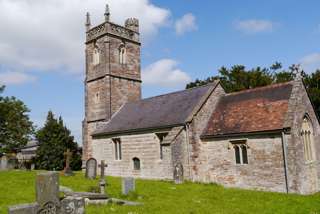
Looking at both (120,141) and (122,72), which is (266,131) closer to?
(120,141)

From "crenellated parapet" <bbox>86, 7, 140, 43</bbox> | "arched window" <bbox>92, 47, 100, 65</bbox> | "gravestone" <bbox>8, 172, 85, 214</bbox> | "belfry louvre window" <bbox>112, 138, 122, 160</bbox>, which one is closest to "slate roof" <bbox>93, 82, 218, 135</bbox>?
"belfry louvre window" <bbox>112, 138, 122, 160</bbox>

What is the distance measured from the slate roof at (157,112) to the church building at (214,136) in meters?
0.09

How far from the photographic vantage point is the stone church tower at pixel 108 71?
29.1 metres

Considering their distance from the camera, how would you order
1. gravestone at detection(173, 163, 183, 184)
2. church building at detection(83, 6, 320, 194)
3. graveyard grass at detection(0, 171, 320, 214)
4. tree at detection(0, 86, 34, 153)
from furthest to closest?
tree at detection(0, 86, 34, 153)
gravestone at detection(173, 163, 183, 184)
church building at detection(83, 6, 320, 194)
graveyard grass at detection(0, 171, 320, 214)

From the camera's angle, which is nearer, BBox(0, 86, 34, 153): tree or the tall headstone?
the tall headstone

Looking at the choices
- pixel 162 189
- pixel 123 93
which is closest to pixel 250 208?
pixel 162 189

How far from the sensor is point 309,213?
10.8 meters

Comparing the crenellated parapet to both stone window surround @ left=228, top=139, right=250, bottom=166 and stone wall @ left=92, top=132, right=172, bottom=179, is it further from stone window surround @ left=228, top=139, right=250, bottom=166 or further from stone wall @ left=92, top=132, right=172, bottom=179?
stone window surround @ left=228, top=139, right=250, bottom=166

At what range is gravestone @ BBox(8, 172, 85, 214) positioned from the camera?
6.82 meters

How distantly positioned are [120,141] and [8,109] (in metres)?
22.7

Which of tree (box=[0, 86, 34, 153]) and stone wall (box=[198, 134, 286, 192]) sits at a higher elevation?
tree (box=[0, 86, 34, 153])

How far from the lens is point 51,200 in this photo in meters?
6.94

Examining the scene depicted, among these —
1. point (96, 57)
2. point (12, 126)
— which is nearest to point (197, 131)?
point (96, 57)

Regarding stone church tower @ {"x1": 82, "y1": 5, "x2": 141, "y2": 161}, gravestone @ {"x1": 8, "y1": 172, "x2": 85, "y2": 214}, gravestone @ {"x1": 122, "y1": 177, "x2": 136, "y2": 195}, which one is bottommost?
gravestone @ {"x1": 122, "y1": 177, "x2": 136, "y2": 195}
